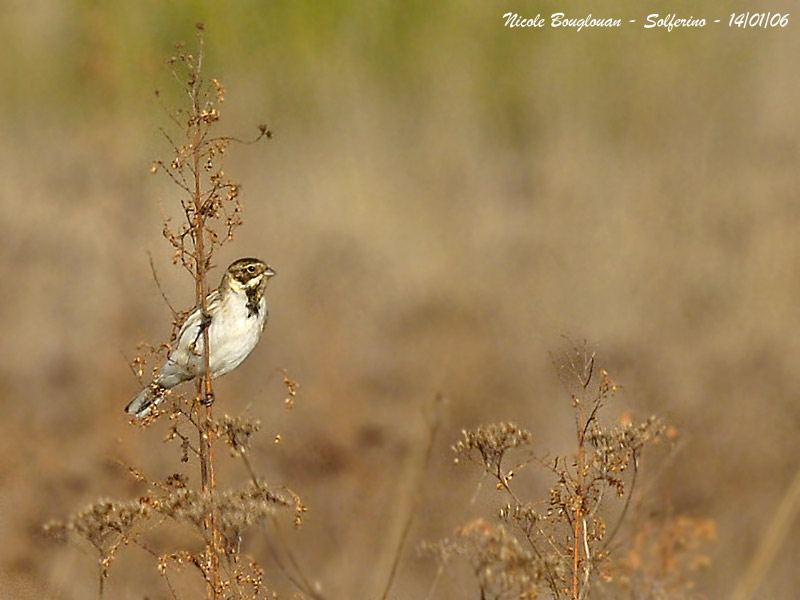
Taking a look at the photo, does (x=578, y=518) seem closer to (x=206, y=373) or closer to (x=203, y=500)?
(x=203, y=500)

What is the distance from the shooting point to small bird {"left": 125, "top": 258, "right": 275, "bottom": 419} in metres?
4.28

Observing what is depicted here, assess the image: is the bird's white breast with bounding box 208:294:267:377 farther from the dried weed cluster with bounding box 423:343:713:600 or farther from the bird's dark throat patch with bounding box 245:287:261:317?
the dried weed cluster with bounding box 423:343:713:600

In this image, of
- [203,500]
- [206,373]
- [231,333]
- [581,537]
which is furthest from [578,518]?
[231,333]

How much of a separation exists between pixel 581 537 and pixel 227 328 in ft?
6.02

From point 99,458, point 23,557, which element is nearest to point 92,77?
point 99,458

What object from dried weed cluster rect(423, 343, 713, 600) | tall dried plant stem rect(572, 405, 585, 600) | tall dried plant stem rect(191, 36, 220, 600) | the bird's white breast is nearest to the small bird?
the bird's white breast

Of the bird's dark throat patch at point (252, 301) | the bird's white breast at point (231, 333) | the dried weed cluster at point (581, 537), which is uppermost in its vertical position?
the bird's dark throat patch at point (252, 301)

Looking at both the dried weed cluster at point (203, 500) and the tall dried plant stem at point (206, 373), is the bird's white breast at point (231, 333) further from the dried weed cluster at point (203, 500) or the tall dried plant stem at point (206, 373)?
the tall dried plant stem at point (206, 373)

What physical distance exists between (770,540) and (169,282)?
4.22 metres

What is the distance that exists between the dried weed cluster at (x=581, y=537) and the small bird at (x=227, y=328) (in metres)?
1.40

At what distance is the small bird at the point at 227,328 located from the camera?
428cm

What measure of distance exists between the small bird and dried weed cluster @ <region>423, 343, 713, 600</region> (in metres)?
1.40

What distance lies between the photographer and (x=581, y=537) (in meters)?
2.86

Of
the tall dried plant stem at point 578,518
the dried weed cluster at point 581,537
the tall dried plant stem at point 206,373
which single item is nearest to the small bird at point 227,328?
the tall dried plant stem at point 206,373
